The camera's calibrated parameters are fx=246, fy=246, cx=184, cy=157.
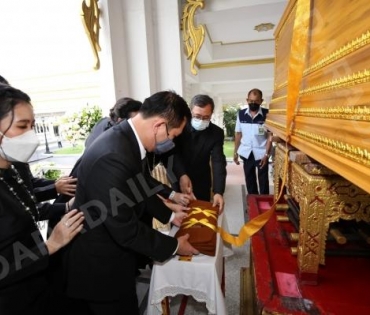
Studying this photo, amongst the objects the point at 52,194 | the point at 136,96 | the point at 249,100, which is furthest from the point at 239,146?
the point at 52,194

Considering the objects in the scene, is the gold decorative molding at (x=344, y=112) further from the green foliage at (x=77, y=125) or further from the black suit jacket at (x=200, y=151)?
the green foliage at (x=77, y=125)

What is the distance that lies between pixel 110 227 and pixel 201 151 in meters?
1.48

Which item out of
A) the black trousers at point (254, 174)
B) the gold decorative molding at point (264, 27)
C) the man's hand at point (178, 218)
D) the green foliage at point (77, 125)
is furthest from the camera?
the gold decorative molding at point (264, 27)

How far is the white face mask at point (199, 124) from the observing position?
2.30 m

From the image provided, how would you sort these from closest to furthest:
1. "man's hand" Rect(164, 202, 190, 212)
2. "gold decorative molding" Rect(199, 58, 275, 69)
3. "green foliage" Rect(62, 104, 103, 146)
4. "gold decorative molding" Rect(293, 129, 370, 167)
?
"gold decorative molding" Rect(293, 129, 370, 167) → "man's hand" Rect(164, 202, 190, 212) → "green foliage" Rect(62, 104, 103, 146) → "gold decorative molding" Rect(199, 58, 275, 69)

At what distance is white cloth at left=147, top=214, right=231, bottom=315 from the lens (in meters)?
1.20

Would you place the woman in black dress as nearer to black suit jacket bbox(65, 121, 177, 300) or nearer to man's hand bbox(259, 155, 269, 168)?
black suit jacket bbox(65, 121, 177, 300)

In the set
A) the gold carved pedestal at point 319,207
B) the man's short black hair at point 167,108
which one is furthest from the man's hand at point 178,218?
the gold carved pedestal at point 319,207

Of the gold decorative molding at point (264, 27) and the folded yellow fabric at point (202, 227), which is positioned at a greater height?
the gold decorative molding at point (264, 27)

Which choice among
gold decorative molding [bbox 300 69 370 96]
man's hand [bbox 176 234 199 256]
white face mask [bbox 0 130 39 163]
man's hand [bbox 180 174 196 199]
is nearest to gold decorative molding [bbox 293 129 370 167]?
gold decorative molding [bbox 300 69 370 96]

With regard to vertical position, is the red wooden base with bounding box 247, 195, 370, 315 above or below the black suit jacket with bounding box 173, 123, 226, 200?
below

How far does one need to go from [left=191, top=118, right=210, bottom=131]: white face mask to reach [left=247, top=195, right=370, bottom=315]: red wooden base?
4.37ft

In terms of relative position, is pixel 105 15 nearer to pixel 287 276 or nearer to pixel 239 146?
pixel 239 146

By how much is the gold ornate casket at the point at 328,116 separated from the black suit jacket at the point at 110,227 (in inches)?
26.2
